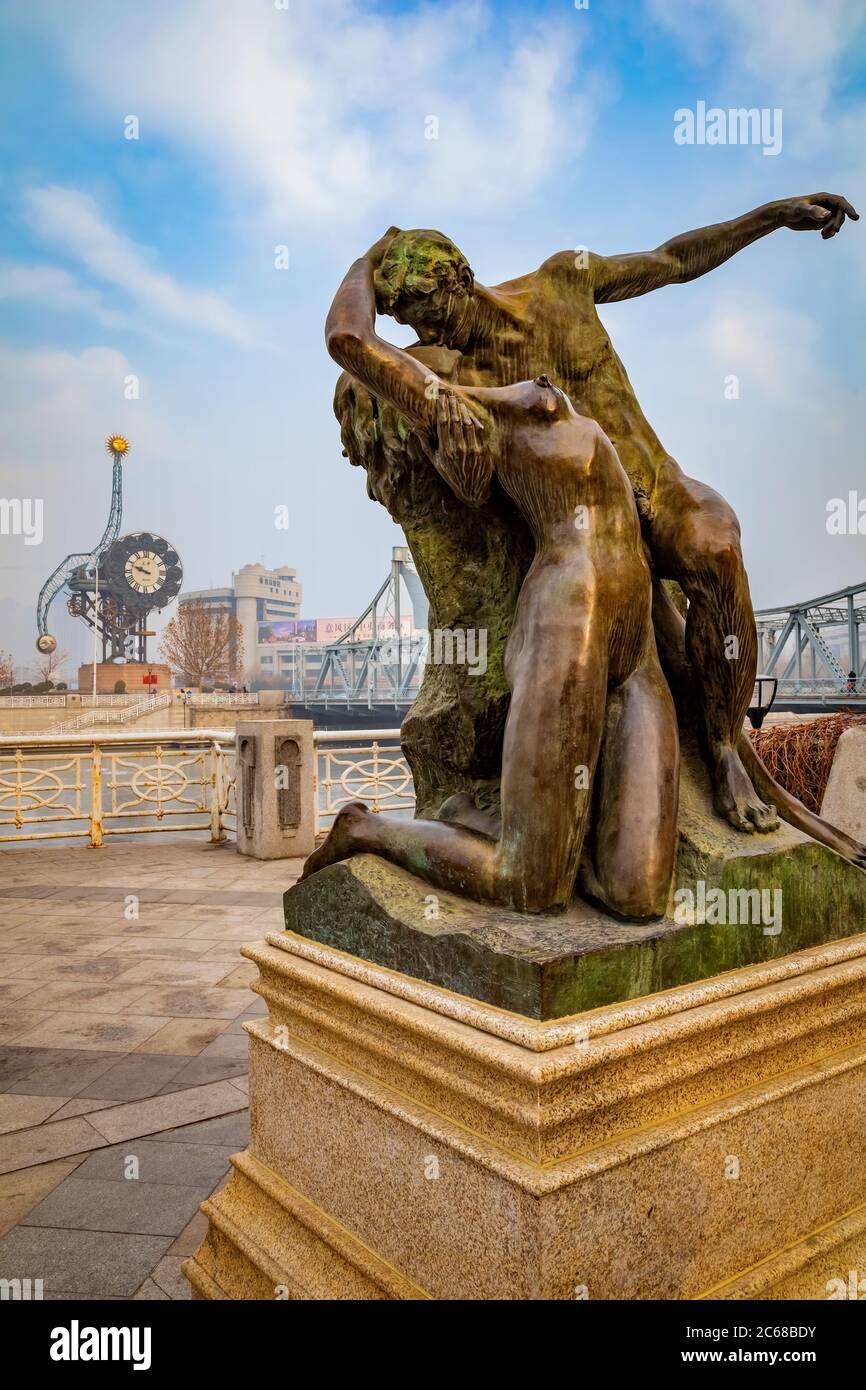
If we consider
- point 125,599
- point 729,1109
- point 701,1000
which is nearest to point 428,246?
point 701,1000

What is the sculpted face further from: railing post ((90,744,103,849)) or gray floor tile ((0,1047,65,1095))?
railing post ((90,744,103,849))

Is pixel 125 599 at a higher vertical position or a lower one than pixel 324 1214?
higher

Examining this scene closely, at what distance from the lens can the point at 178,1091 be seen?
3395 millimetres

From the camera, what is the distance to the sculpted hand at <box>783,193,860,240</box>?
2453 mm

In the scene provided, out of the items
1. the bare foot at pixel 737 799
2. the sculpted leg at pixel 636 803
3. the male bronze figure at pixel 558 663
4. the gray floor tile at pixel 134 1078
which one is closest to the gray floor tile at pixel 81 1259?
the gray floor tile at pixel 134 1078

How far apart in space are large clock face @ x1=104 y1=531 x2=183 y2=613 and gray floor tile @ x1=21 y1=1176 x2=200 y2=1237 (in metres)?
51.0

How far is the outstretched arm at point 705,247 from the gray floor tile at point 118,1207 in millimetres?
2863

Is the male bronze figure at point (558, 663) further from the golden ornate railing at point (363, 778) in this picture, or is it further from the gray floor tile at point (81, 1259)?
the golden ornate railing at point (363, 778)

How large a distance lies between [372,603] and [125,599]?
22308 mm

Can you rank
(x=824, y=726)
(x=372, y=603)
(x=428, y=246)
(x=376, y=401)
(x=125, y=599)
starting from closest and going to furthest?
(x=428, y=246)
(x=376, y=401)
(x=824, y=726)
(x=372, y=603)
(x=125, y=599)

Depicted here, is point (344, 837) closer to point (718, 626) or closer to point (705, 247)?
point (718, 626)

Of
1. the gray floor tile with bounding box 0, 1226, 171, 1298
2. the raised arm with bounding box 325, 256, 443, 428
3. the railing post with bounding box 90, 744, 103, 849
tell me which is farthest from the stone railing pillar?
the raised arm with bounding box 325, 256, 443, 428

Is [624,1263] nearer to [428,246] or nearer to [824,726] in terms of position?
[428,246]

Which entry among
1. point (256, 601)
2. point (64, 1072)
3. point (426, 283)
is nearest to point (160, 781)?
point (64, 1072)
